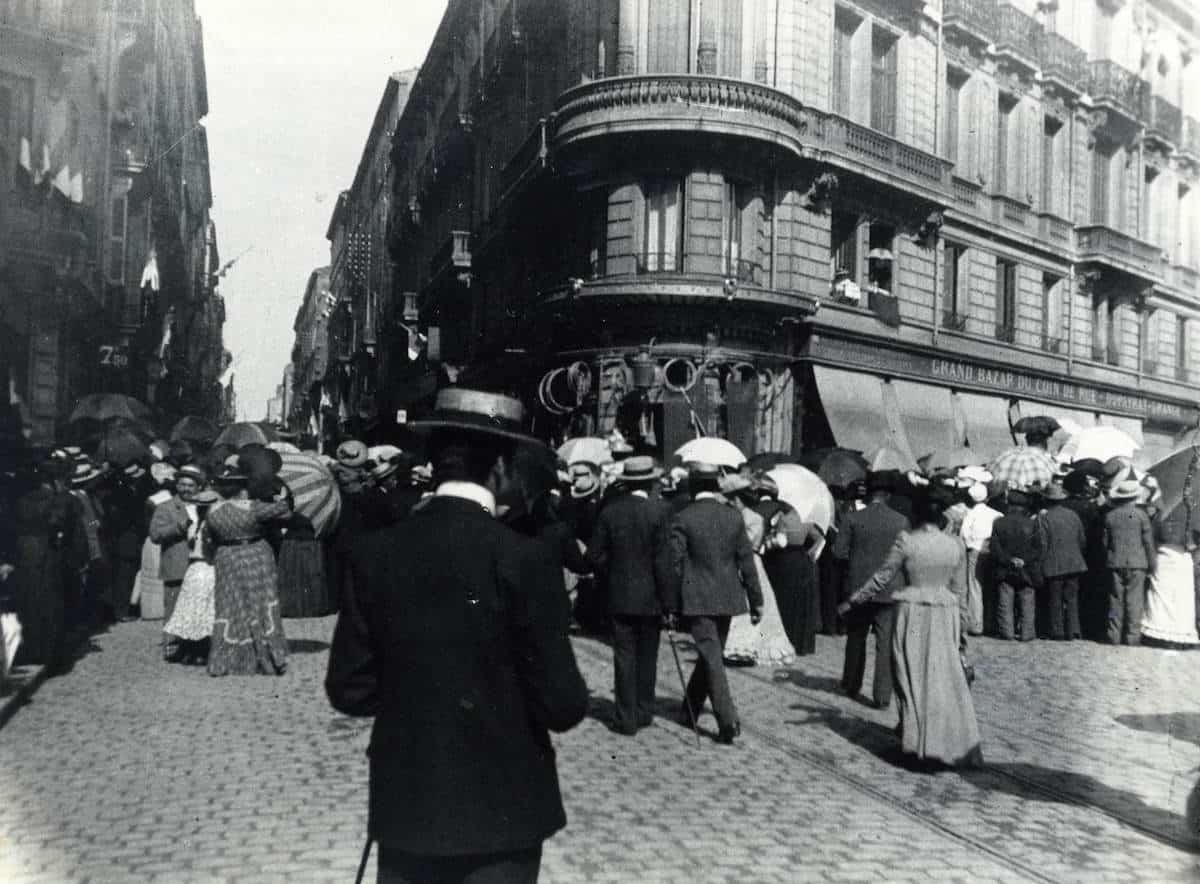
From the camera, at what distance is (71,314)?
2086 centimetres

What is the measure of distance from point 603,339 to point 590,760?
1529 centimetres

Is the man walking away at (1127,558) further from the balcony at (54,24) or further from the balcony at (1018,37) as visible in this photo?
the balcony at (1018,37)

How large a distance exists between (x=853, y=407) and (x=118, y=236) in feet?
62.9

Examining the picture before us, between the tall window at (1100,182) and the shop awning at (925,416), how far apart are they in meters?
8.65

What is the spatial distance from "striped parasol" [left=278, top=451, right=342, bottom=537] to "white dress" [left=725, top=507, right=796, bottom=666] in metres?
5.46

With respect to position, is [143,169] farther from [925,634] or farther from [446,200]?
[925,634]

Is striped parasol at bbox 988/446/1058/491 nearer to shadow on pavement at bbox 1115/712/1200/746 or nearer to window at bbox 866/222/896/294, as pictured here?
shadow on pavement at bbox 1115/712/1200/746

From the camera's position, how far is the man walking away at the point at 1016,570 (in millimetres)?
14695

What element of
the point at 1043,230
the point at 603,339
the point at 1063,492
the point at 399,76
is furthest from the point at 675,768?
the point at 399,76

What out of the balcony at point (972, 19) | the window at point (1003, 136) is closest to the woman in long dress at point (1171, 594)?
the balcony at point (972, 19)

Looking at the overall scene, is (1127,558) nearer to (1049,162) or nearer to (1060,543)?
(1060,543)

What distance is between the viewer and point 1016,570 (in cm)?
1469

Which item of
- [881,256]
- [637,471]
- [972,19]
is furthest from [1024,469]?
[972,19]

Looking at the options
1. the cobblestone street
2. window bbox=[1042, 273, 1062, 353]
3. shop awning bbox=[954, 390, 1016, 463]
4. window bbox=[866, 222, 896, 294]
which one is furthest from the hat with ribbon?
window bbox=[1042, 273, 1062, 353]
